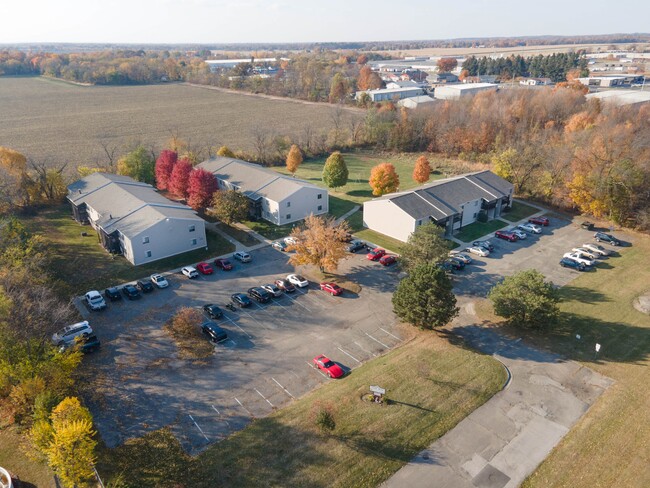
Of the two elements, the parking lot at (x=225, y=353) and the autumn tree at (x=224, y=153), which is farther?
the autumn tree at (x=224, y=153)

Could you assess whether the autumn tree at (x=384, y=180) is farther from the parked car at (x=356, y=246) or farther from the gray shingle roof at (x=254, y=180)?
the parked car at (x=356, y=246)

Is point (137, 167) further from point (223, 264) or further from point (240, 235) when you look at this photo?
point (223, 264)

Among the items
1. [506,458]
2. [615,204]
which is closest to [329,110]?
[615,204]

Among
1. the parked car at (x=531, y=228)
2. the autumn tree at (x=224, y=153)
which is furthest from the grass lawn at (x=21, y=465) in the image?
the autumn tree at (x=224, y=153)

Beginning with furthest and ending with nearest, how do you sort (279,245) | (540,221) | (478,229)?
(540,221) → (478,229) → (279,245)

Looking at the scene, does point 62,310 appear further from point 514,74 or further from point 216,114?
point 514,74

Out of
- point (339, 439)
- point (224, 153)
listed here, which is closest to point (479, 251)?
point (339, 439)

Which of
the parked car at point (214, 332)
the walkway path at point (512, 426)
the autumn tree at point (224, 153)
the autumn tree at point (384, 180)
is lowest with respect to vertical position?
the walkway path at point (512, 426)
